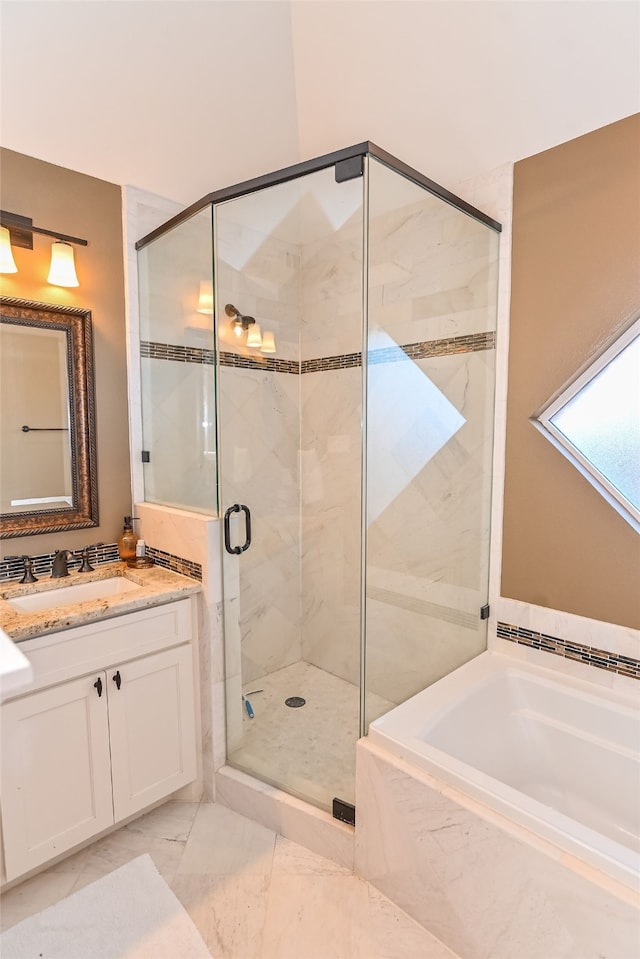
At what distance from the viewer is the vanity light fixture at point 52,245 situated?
6.17 ft

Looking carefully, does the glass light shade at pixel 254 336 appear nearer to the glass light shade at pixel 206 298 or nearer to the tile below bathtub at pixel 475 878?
the glass light shade at pixel 206 298

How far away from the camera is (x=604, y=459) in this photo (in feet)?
6.10

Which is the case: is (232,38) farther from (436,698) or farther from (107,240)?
(436,698)

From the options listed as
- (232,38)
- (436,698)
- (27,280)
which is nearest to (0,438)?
(27,280)

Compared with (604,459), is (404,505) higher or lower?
lower

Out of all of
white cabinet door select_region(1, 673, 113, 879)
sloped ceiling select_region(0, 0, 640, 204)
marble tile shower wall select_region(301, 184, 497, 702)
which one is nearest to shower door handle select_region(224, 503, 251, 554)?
marble tile shower wall select_region(301, 184, 497, 702)

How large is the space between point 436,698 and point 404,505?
2.44 feet

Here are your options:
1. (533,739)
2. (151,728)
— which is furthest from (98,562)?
(533,739)

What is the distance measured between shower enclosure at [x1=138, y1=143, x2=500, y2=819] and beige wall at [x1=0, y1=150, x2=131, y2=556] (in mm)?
131

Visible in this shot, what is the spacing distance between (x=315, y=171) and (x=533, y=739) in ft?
7.25

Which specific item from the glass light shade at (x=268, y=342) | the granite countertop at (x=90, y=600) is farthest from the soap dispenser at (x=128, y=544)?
the glass light shade at (x=268, y=342)

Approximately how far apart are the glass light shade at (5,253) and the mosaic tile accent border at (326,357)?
591 millimetres

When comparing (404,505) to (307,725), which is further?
(307,725)

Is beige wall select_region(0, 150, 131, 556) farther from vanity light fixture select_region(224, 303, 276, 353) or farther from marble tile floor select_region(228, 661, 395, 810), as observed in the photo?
marble tile floor select_region(228, 661, 395, 810)
